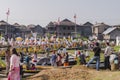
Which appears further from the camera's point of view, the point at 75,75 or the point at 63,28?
the point at 63,28

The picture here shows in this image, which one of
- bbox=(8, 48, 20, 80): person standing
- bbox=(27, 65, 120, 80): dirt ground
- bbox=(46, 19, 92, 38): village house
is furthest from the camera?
bbox=(46, 19, 92, 38): village house

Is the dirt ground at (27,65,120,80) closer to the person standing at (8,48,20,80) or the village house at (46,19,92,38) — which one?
the person standing at (8,48,20,80)

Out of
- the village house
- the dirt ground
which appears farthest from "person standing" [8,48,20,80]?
the village house

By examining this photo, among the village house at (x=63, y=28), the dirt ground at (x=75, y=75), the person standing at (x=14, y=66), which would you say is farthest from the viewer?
the village house at (x=63, y=28)

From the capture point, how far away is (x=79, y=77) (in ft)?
46.3

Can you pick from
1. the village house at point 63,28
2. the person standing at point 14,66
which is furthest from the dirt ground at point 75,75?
the village house at point 63,28

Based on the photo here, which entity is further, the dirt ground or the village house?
the village house

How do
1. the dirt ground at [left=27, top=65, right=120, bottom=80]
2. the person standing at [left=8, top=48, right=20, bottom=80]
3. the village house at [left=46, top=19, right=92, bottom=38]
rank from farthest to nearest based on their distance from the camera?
the village house at [left=46, top=19, right=92, bottom=38]
the dirt ground at [left=27, top=65, right=120, bottom=80]
the person standing at [left=8, top=48, right=20, bottom=80]

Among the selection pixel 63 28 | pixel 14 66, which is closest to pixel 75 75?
pixel 14 66

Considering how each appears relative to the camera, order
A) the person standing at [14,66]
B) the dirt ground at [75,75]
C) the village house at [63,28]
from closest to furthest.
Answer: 1. the person standing at [14,66]
2. the dirt ground at [75,75]
3. the village house at [63,28]

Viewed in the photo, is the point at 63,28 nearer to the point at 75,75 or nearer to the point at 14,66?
the point at 75,75

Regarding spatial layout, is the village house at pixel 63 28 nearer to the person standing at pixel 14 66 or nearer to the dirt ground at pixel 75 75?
the dirt ground at pixel 75 75

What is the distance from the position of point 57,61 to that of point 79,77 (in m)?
13.8

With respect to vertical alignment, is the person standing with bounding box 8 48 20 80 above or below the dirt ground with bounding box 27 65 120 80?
above
